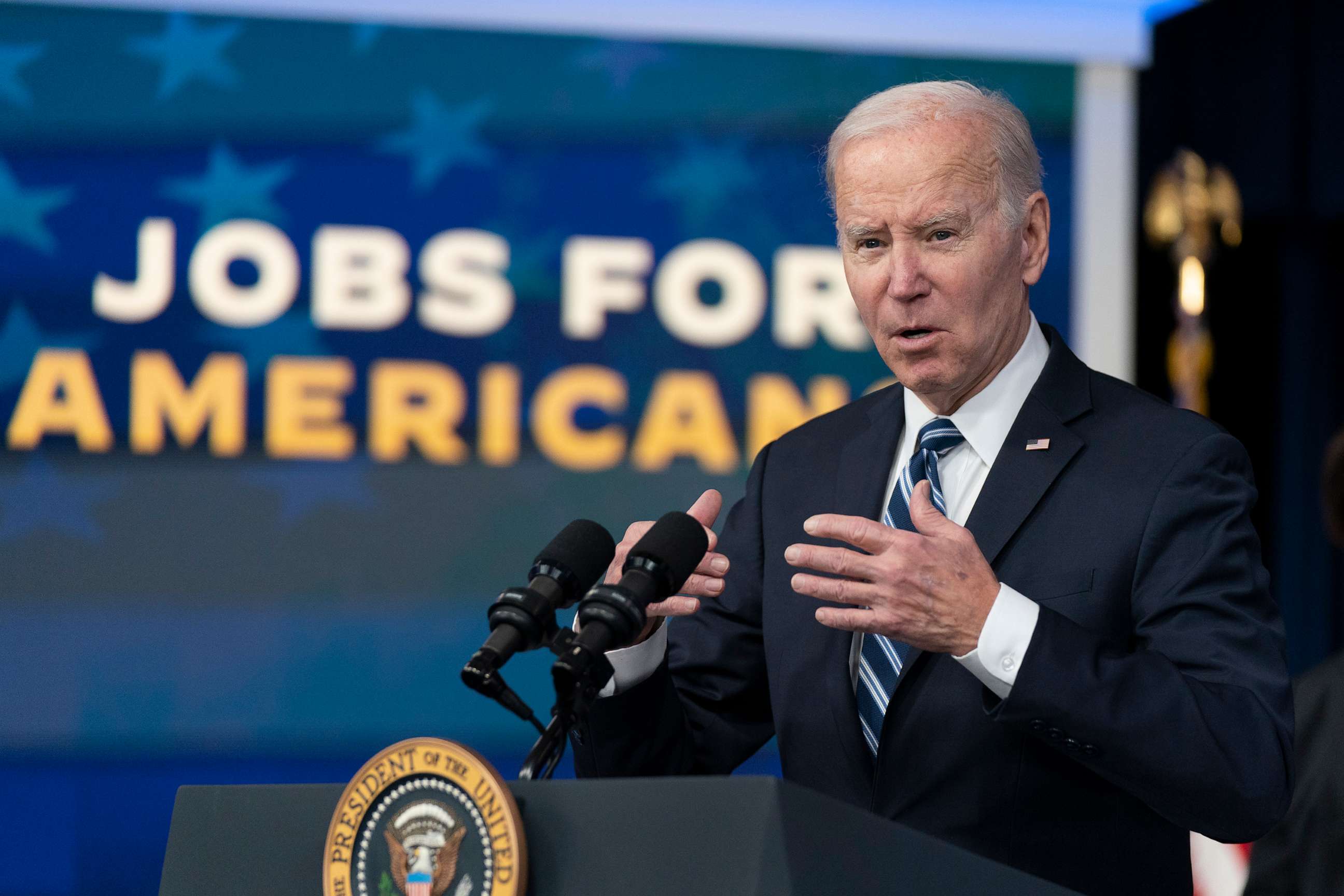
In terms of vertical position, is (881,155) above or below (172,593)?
above

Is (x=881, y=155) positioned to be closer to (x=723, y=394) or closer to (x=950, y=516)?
(x=950, y=516)

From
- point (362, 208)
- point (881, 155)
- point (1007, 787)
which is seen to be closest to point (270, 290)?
point (362, 208)

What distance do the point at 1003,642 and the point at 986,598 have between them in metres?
0.05

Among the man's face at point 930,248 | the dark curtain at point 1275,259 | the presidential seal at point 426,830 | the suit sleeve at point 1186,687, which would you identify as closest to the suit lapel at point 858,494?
the man's face at point 930,248

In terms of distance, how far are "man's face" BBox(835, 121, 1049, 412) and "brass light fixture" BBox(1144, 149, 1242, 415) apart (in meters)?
2.79

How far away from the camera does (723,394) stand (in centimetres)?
383

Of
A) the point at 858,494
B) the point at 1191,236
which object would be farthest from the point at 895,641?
A: the point at 1191,236

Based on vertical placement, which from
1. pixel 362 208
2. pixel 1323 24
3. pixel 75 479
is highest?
pixel 1323 24

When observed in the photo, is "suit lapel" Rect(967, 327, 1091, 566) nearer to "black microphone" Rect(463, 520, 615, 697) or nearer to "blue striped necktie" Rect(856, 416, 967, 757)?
"blue striped necktie" Rect(856, 416, 967, 757)

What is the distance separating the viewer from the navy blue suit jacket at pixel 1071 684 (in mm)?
1376

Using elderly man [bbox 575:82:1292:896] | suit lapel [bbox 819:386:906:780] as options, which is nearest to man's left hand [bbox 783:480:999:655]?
elderly man [bbox 575:82:1292:896]

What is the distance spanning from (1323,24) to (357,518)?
315 centimetres

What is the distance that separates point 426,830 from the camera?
44.7 inches

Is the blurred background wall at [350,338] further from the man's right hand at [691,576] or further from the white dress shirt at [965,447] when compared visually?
the man's right hand at [691,576]
